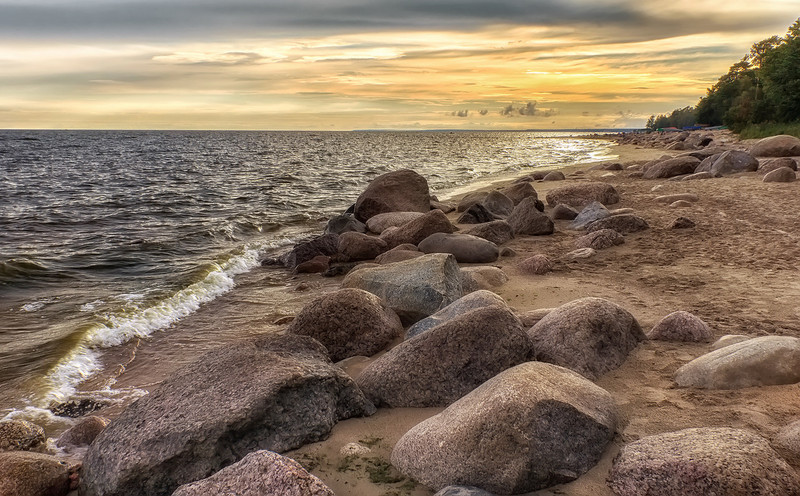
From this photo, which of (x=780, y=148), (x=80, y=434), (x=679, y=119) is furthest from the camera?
(x=679, y=119)

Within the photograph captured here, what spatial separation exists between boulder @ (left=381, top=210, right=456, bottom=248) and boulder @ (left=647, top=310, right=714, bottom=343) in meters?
6.27

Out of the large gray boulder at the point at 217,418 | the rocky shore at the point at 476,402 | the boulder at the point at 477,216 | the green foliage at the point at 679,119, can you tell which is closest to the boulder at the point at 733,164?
the boulder at the point at 477,216

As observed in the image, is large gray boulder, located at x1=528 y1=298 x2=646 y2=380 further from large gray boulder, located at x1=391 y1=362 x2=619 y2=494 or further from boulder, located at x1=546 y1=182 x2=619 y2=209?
boulder, located at x1=546 y1=182 x2=619 y2=209

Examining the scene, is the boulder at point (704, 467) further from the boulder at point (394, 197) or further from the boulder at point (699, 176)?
the boulder at point (699, 176)

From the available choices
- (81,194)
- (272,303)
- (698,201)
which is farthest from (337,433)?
(81,194)

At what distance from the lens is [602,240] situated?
10086 millimetres

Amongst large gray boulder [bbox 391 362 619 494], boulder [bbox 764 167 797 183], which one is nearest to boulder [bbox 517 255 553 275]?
large gray boulder [bbox 391 362 619 494]

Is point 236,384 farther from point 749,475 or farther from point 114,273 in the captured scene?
point 114,273

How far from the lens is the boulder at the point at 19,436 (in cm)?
470

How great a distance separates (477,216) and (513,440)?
1101cm

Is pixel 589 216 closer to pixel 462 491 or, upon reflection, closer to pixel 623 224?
pixel 623 224

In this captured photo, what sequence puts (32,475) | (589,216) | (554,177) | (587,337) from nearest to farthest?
(32,475), (587,337), (589,216), (554,177)

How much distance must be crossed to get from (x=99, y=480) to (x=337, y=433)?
1.64 m

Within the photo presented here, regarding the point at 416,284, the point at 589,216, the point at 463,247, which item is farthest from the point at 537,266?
the point at 589,216
